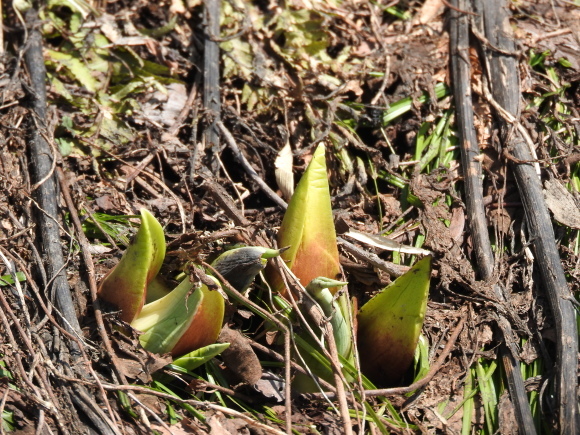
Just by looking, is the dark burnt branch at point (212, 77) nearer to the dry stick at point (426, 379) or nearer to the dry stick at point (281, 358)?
the dry stick at point (281, 358)

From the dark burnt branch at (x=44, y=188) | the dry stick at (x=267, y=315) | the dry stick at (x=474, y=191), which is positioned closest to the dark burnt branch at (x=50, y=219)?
the dark burnt branch at (x=44, y=188)

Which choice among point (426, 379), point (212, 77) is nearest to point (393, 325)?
point (426, 379)

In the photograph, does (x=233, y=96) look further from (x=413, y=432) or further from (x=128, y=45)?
(x=413, y=432)

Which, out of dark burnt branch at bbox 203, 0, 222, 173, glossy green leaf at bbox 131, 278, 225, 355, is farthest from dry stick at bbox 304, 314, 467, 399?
dark burnt branch at bbox 203, 0, 222, 173

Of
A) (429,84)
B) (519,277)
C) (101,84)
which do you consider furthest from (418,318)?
(101,84)

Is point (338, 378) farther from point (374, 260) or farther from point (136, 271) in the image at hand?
point (136, 271)

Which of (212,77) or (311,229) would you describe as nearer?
(311,229)

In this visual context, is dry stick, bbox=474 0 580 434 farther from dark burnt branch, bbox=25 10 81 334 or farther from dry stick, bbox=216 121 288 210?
dark burnt branch, bbox=25 10 81 334
